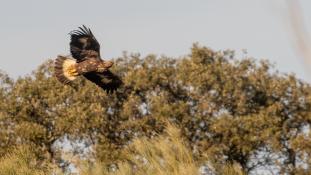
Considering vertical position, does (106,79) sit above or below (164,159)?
above

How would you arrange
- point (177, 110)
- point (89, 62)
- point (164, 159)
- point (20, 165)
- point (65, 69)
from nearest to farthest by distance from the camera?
point (164, 159) < point (20, 165) < point (89, 62) < point (65, 69) < point (177, 110)

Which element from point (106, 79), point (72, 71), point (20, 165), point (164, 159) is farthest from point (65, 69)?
point (164, 159)

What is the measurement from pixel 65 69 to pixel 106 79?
8.15ft

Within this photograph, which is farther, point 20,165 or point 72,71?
point 72,71

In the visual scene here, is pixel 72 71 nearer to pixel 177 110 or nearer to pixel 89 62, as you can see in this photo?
pixel 89 62

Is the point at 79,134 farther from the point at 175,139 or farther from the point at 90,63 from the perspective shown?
the point at 175,139

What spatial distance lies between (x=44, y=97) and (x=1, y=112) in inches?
96.6

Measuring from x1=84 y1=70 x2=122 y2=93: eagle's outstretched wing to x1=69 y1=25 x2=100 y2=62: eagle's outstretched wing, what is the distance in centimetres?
59

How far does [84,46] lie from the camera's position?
2483 cm

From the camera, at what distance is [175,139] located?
50.2ft

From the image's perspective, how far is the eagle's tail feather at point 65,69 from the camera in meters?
25.3

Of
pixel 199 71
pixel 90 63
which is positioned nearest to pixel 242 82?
pixel 199 71

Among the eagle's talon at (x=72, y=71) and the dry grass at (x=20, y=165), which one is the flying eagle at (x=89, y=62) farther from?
the dry grass at (x=20, y=165)

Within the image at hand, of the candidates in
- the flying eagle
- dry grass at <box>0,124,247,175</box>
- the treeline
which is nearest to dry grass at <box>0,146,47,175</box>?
dry grass at <box>0,124,247,175</box>
